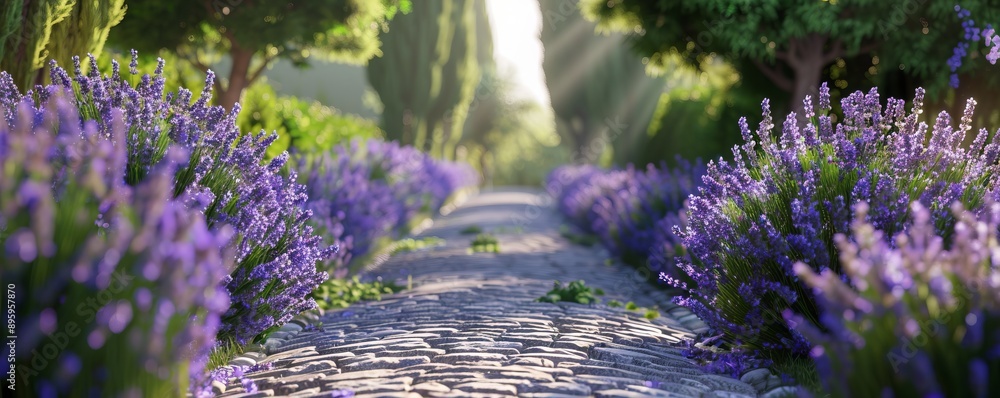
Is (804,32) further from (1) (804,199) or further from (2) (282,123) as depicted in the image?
(2) (282,123)

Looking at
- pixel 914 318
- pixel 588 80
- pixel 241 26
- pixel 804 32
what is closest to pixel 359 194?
pixel 241 26

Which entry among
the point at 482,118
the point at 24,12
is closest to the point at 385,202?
the point at 24,12

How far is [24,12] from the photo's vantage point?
5.62 m

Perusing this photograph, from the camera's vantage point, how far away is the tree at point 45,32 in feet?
17.6

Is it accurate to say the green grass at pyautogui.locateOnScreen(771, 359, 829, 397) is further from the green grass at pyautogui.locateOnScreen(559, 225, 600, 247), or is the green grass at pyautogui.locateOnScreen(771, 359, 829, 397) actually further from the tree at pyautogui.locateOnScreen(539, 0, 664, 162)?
the tree at pyautogui.locateOnScreen(539, 0, 664, 162)

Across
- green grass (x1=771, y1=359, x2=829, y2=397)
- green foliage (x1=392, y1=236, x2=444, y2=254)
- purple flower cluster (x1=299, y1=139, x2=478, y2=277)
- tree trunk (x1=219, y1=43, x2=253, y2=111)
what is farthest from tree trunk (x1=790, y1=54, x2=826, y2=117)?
tree trunk (x1=219, y1=43, x2=253, y2=111)

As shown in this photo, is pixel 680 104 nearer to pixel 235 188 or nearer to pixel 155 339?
pixel 235 188

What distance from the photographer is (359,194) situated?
27.0ft

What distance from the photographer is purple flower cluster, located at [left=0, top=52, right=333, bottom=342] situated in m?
3.81

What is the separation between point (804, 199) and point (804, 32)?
229 inches

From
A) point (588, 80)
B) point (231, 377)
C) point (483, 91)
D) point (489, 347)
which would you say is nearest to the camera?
point (231, 377)

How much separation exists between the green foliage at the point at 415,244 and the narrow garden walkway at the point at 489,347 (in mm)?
2444

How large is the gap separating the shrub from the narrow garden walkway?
15.3 inches
